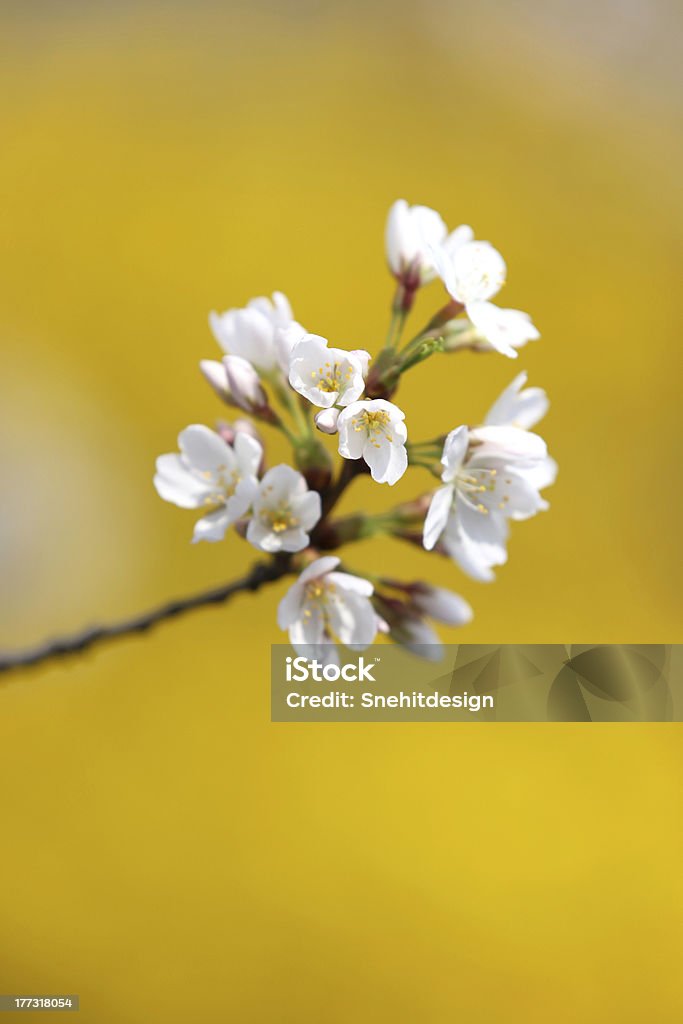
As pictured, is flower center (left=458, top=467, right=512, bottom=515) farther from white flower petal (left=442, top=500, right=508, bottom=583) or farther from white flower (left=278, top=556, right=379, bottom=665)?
white flower (left=278, top=556, right=379, bottom=665)

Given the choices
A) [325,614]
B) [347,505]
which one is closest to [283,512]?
[325,614]

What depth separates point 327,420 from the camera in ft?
2.04

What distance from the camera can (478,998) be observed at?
2.16m

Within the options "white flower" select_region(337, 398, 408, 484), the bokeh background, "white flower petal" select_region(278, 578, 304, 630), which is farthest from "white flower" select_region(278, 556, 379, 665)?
the bokeh background

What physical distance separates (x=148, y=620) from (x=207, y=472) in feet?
0.52

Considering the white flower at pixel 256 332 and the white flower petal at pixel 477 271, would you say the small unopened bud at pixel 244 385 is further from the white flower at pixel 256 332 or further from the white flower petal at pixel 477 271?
the white flower petal at pixel 477 271

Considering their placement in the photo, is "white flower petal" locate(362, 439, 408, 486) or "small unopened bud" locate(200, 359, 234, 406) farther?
"small unopened bud" locate(200, 359, 234, 406)

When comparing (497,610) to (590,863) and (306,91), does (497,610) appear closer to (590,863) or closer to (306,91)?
(590,863)

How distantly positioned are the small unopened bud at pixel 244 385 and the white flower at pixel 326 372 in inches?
4.1

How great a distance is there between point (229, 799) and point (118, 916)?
0.41 meters

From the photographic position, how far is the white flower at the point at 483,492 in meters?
0.68

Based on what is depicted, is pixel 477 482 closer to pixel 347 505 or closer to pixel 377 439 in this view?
pixel 377 439

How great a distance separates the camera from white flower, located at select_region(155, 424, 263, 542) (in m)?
0.72

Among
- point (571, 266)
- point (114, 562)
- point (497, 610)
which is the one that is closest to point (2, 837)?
point (114, 562)
